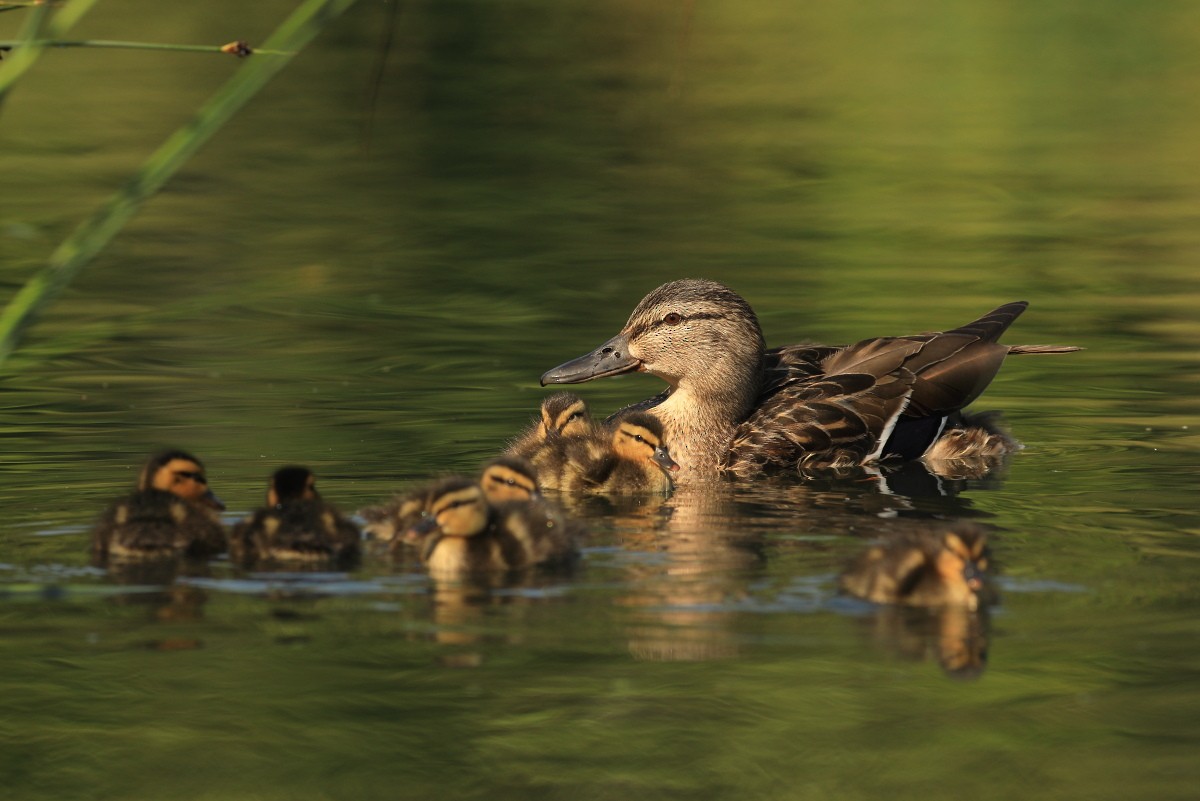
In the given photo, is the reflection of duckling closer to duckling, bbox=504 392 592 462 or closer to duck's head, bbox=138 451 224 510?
duck's head, bbox=138 451 224 510

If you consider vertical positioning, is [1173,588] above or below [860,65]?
below

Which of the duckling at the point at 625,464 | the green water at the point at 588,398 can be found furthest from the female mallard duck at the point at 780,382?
the duckling at the point at 625,464

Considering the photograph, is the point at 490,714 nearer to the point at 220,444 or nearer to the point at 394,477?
the point at 394,477

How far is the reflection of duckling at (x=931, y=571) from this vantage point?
236 inches

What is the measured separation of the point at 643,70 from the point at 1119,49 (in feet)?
19.5

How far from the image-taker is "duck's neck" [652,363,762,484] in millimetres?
9180

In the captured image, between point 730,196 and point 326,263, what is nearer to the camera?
point 326,263

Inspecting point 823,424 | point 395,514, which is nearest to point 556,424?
point 823,424

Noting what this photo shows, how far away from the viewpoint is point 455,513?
647 cm

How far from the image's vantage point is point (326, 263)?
13836 millimetres

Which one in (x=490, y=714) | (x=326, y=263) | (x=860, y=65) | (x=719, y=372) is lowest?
(x=490, y=714)

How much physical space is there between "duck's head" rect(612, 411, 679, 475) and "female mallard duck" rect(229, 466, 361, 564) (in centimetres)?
192

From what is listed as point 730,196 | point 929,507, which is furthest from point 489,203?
point 929,507

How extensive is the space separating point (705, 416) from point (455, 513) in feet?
9.90
